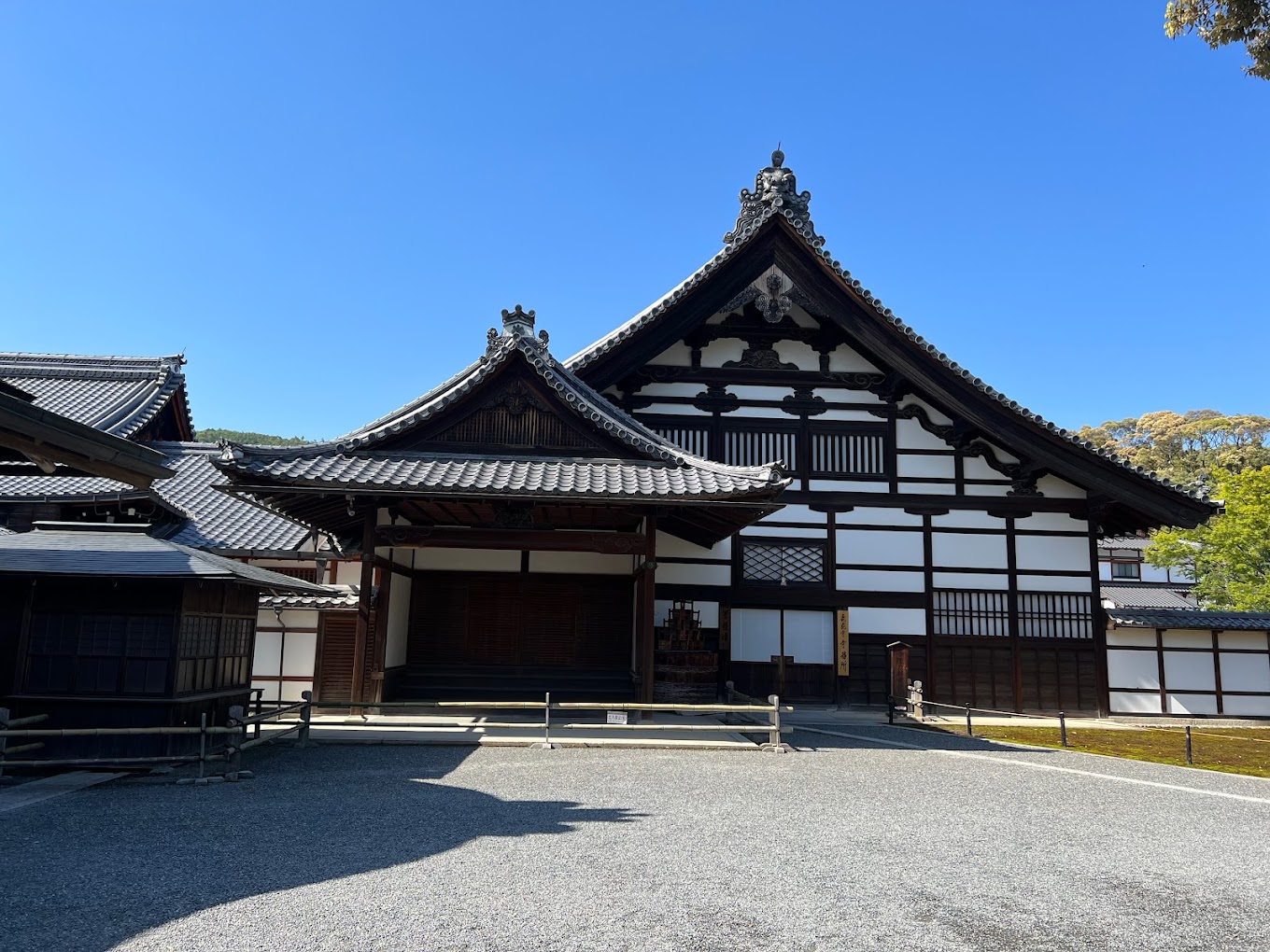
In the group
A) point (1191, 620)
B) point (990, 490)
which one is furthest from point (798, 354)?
point (1191, 620)

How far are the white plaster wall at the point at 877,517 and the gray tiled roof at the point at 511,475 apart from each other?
6.30m

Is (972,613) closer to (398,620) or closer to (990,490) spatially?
(990,490)

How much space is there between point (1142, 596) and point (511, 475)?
1349 inches

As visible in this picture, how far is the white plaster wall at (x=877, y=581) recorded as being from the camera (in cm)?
1839

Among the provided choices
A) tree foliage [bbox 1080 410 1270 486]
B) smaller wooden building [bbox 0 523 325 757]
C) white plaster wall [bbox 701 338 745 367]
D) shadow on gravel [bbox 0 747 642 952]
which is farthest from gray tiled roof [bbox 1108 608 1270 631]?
tree foliage [bbox 1080 410 1270 486]

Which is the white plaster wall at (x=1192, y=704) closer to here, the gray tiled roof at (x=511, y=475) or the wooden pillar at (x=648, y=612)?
the gray tiled roof at (x=511, y=475)

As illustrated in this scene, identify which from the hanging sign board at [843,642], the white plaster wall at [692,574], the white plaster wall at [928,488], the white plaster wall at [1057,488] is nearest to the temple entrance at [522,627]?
the white plaster wall at [692,574]

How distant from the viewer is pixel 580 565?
16438mm

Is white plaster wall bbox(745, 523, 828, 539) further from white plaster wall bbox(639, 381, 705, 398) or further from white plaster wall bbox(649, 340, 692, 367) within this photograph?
white plaster wall bbox(649, 340, 692, 367)

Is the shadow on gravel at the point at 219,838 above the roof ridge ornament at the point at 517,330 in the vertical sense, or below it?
below

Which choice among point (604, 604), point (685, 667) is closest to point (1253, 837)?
point (685, 667)

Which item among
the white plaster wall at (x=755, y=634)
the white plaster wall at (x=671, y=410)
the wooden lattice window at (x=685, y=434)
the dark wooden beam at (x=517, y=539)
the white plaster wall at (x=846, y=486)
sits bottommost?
the white plaster wall at (x=755, y=634)

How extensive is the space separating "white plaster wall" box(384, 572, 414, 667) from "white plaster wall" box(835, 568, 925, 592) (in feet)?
29.0

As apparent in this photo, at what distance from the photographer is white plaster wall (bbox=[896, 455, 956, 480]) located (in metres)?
19.0
